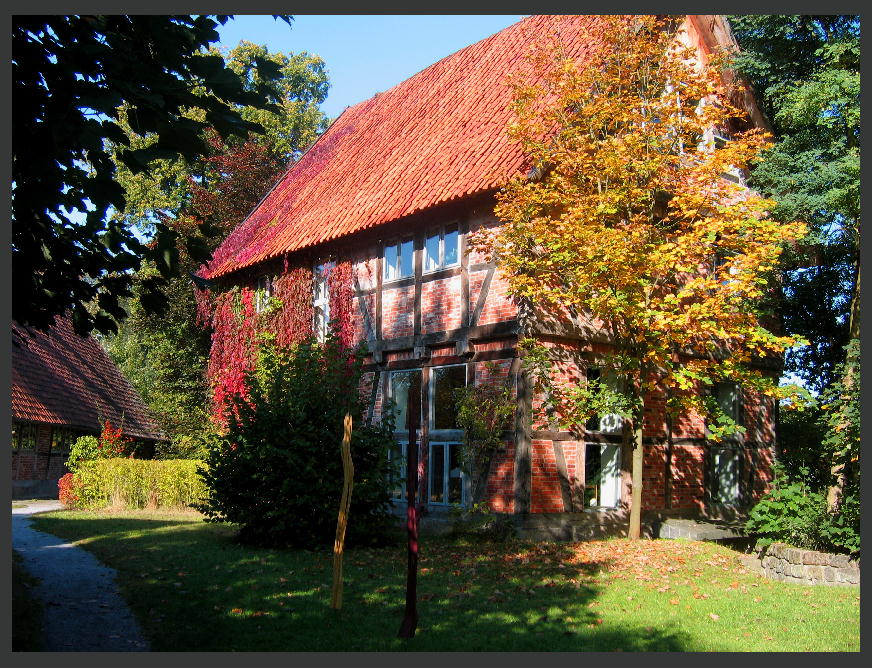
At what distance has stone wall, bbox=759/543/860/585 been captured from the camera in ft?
30.1

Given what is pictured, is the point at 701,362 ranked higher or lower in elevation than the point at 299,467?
higher

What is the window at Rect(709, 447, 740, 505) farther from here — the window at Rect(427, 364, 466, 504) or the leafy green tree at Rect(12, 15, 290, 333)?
the leafy green tree at Rect(12, 15, 290, 333)

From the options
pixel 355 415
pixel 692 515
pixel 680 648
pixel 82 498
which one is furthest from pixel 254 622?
pixel 82 498

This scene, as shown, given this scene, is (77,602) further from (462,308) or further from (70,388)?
(70,388)

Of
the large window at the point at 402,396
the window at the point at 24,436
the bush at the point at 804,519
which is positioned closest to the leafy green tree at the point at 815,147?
the bush at the point at 804,519

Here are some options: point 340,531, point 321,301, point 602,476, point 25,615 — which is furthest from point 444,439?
point 25,615

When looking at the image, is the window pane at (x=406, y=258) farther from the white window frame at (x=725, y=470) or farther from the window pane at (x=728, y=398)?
the white window frame at (x=725, y=470)

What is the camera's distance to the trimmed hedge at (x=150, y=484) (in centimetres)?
1697

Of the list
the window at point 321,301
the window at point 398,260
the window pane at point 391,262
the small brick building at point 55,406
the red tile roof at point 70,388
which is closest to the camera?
the window at point 398,260

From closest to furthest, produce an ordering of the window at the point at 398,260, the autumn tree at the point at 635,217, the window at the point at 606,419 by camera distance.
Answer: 1. the autumn tree at the point at 635,217
2. the window at the point at 606,419
3. the window at the point at 398,260

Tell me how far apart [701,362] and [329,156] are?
12909mm

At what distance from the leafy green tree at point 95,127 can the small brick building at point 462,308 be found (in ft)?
22.0

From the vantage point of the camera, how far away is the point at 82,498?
17594 mm

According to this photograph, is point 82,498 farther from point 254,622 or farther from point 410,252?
point 254,622
